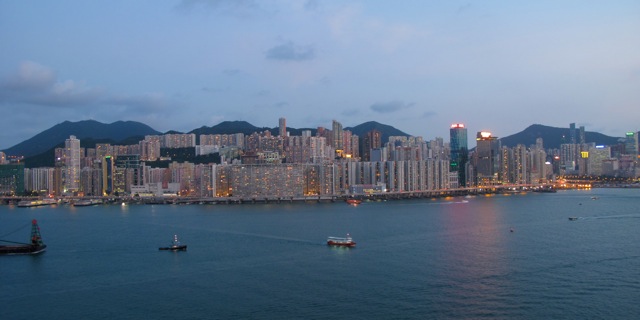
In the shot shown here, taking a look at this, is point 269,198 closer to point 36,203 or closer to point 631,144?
point 36,203

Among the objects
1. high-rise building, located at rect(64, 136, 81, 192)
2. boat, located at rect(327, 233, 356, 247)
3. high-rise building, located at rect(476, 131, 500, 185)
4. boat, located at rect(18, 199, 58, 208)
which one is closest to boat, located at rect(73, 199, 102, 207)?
boat, located at rect(18, 199, 58, 208)

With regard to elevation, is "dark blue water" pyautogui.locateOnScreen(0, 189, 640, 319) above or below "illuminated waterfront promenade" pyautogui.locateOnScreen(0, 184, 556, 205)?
below

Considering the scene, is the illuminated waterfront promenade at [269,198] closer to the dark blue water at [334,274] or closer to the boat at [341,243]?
the dark blue water at [334,274]

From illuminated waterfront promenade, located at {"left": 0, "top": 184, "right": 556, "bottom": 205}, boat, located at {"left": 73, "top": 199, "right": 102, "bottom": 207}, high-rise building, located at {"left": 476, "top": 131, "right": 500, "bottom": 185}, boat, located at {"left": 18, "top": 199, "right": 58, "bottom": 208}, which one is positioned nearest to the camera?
boat, located at {"left": 18, "top": 199, "right": 58, "bottom": 208}

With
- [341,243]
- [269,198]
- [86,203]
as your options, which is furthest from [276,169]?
[341,243]

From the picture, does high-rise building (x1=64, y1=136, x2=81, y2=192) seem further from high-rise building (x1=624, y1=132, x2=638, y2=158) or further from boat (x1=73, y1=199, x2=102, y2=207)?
high-rise building (x1=624, y1=132, x2=638, y2=158)

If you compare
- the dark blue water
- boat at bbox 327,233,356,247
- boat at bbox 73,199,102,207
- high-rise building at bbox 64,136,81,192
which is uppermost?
high-rise building at bbox 64,136,81,192
